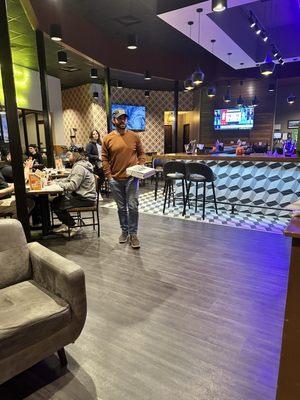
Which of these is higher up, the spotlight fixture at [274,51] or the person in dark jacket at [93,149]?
the spotlight fixture at [274,51]

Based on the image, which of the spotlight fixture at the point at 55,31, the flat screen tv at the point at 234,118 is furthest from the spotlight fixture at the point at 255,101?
the spotlight fixture at the point at 55,31

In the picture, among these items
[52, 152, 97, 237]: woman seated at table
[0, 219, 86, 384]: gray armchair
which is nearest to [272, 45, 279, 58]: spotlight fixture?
[52, 152, 97, 237]: woman seated at table

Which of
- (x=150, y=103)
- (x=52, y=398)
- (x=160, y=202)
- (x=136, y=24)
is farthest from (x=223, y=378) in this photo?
(x=150, y=103)

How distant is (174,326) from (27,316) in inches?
44.1

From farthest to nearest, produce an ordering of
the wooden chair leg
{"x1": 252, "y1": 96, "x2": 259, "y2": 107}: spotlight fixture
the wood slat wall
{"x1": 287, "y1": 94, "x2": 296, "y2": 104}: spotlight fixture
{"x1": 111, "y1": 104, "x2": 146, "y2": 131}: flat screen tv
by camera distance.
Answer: {"x1": 111, "y1": 104, "x2": 146, "y2": 131}: flat screen tv → the wood slat wall → {"x1": 287, "y1": 94, "x2": 296, "y2": 104}: spotlight fixture → {"x1": 252, "y1": 96, "x2": 259, "y2": 107}: spotlight fixture → the wooden chair leg

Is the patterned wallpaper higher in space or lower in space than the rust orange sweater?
higher

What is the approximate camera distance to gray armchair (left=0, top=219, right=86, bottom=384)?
59.3 inches

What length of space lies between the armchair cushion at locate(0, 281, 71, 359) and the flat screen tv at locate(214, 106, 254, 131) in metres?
9.65

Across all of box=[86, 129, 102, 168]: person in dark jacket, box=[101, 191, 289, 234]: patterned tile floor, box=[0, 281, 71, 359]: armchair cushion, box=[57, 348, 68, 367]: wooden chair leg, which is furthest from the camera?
box=[86, 129, 102, 168]: person in dark jacket

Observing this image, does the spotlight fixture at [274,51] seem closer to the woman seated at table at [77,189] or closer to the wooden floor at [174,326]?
the wooden floor at [174,326]

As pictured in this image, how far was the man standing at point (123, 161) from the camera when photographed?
360cm

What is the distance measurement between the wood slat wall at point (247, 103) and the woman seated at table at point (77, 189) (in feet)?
25.0

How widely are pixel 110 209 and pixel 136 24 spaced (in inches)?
165

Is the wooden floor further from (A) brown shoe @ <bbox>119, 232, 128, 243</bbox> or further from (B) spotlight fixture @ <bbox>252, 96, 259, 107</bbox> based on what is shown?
(B) spotlight fixture @ <bbox>252, 96, 259, 107</bbox>
